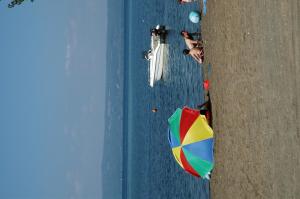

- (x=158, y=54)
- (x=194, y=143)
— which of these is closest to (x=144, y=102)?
(x=158, y=54)

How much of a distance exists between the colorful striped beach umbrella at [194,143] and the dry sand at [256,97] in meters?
0.33

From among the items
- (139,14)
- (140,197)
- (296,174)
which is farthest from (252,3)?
(139,14)

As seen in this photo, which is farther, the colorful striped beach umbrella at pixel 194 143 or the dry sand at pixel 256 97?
the colorful striped beach umbrella at pixel 194 143

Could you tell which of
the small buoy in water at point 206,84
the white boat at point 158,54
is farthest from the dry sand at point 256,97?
the white boat at point 158,54

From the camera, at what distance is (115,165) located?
1844 cm

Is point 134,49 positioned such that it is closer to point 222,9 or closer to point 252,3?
point 222,9

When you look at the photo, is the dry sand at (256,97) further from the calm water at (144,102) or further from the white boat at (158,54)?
the white boat at (158,54)

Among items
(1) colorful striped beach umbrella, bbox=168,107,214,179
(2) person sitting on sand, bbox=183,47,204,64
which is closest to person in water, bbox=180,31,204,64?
(2) person sitting on sand, bbox=183,47,204,64

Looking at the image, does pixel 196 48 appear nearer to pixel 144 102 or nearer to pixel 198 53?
pixel 198 53

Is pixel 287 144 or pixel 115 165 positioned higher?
pixel 287 144

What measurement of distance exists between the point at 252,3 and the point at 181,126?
238 centimetres

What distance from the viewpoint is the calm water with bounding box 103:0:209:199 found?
8.98 meters

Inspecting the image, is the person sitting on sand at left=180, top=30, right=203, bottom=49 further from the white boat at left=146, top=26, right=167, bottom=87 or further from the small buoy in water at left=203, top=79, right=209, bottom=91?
the white boat at left=146, top=26, right=167, bottom=87

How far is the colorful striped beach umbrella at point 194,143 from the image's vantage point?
19.3ft
